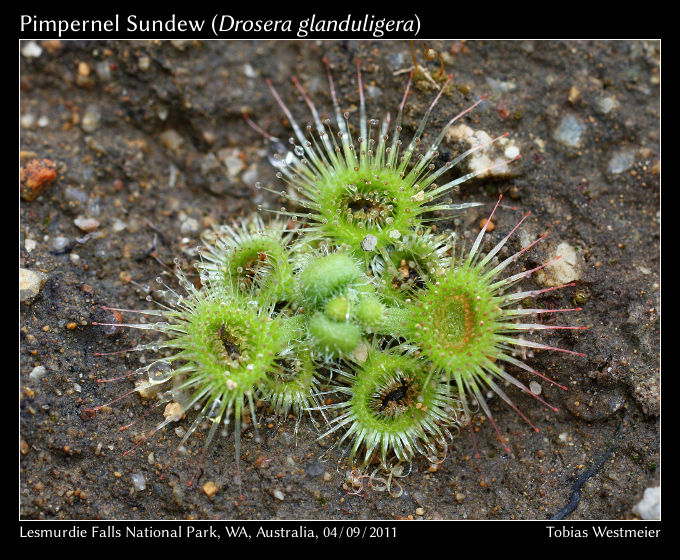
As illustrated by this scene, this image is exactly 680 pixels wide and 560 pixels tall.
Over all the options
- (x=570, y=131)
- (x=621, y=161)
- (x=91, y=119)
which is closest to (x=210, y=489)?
(x=91, y=119)

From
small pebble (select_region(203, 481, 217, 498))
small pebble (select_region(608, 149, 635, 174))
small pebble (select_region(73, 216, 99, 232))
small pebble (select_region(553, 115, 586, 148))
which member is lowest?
small pebble (select_region(203, 481, 217, 498))

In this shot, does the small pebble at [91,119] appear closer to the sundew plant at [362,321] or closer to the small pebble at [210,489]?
the sundew plant at [362,321]

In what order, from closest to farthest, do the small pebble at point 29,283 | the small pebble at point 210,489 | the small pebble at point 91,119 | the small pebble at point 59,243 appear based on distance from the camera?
the small pebble at point 210,489, the small pebble at point 29,283, the small pebble at point 59,243, the small pebble at point 91,119

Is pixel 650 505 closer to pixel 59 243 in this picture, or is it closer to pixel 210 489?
pixel 210 489

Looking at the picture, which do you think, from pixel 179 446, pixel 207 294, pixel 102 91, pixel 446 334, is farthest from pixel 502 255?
pixel 102 91

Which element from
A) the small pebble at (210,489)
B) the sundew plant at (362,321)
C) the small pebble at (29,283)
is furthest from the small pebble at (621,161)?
the small pebble at (29,283)

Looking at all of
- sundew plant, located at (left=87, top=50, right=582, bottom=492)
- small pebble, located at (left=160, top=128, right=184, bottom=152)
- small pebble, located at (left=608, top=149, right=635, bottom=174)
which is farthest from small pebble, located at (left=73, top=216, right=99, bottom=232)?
small pebble, located at (left=608, top=149, right=635, bottom=174)

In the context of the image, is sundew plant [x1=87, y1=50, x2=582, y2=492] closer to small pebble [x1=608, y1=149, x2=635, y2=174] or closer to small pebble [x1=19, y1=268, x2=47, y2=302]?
small pebble [x1=19, y1=268, x2=47, y2=302]
